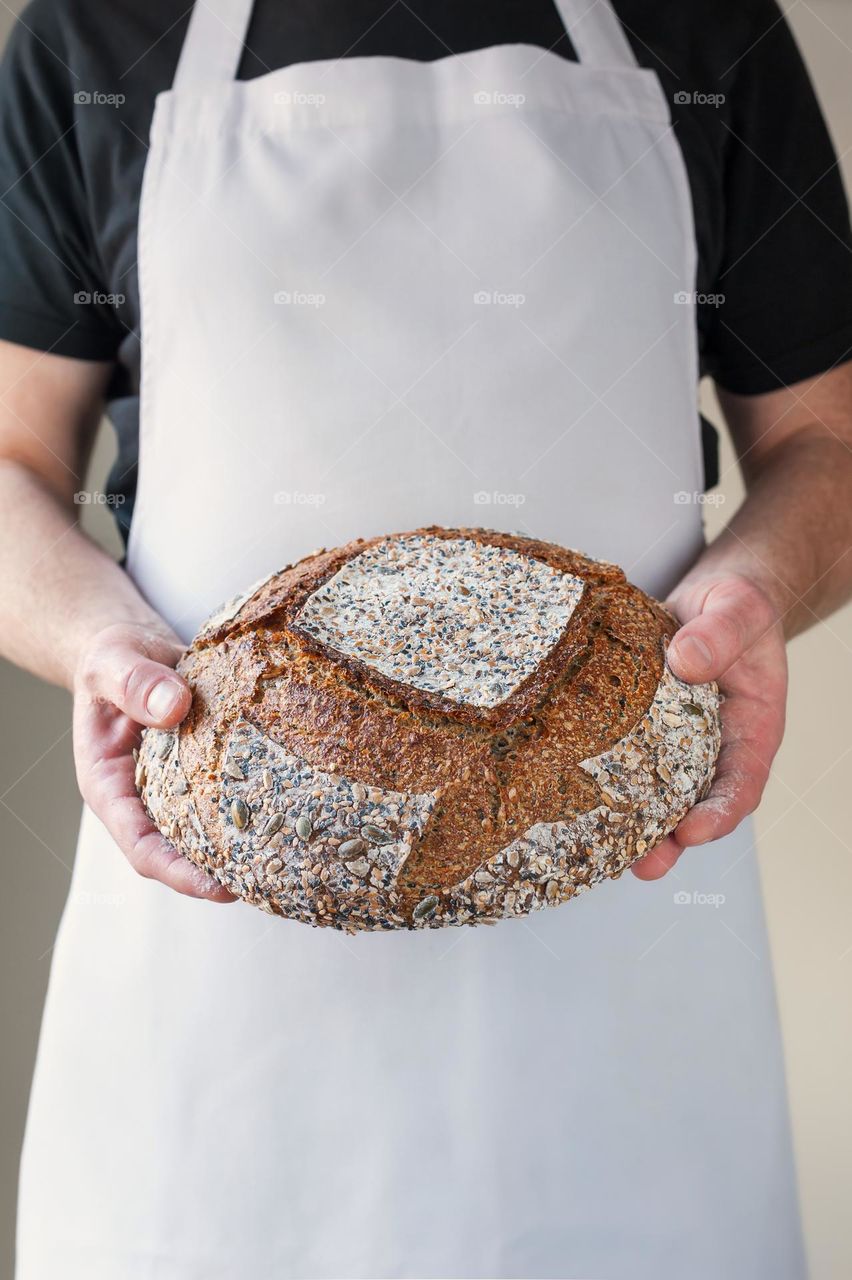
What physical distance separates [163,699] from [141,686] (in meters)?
0.03

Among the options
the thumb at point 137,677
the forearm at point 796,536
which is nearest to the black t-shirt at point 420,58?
the forearm at point 796,536

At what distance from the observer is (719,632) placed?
43.2 inches

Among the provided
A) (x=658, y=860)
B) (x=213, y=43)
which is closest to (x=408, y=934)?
(x=658, y=860)

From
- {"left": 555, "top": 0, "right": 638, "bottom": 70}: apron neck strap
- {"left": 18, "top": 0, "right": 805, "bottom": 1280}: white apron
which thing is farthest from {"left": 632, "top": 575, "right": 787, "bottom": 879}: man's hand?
{"left": 555, "top": 0, "right": 638, "bottom": 70}: apron neck strap

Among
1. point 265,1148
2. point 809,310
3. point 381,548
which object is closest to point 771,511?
point 809,310

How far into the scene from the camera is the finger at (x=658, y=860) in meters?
1.08

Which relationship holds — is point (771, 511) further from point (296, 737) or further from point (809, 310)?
point (296, 737)

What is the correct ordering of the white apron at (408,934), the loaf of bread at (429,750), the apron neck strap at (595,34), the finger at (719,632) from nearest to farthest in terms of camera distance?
the loaf of bread at (429,750) < the finger at (719,632) < the white apron at (408,934) < the apron neck strap at (595,34)

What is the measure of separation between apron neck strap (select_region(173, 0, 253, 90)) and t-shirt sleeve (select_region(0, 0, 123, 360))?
0.17 m

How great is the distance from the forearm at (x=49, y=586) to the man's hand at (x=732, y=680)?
0.63m

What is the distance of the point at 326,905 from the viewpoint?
0.98 metres

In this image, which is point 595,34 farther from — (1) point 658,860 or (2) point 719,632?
(1) point 658,860

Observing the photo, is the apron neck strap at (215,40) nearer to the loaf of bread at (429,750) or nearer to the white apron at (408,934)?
the white apron at (408,934)

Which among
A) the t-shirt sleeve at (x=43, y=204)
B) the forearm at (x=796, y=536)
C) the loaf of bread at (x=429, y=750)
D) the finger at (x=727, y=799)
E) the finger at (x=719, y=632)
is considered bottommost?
the forearm at (x=796, y=536)
